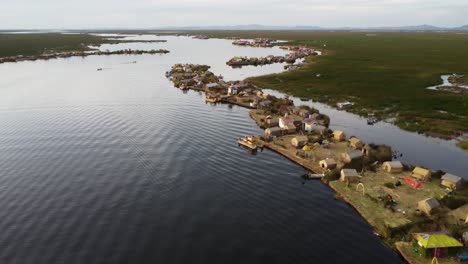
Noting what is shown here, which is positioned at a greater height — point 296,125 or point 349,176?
point 296,125

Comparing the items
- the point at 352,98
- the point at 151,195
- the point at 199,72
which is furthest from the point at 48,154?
the point at 199,72

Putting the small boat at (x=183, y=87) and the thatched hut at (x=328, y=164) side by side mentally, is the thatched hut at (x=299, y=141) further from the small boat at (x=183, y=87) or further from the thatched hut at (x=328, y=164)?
the small boat at (x=183, y=87)

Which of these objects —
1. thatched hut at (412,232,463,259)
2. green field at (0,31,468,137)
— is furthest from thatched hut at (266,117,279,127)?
thatched hut at (412,232,463,259)

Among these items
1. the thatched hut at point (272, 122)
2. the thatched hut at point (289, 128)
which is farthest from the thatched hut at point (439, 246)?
the thatched hut at point (272, 122)

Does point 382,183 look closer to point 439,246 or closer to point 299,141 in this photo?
point 439,246

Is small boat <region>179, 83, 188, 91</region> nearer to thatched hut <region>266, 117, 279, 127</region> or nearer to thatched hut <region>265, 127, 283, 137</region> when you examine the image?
thatched hut <region>266, 117, 279, 127</region>

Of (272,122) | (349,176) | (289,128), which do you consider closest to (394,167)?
(349,176)
